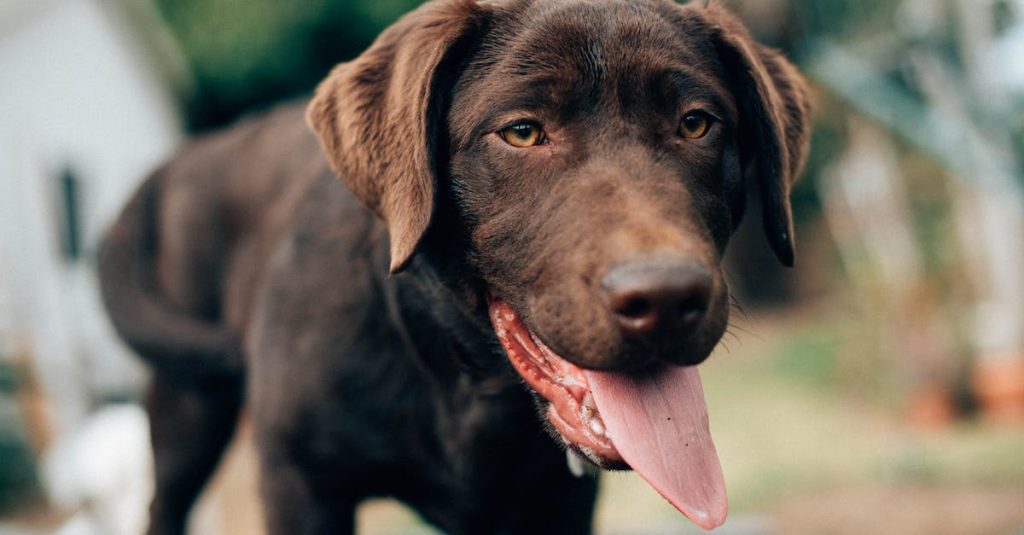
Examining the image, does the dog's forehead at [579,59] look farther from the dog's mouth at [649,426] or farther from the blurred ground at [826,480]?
the blurred ground at [826,480]

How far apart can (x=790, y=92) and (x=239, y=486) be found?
5.09 meters

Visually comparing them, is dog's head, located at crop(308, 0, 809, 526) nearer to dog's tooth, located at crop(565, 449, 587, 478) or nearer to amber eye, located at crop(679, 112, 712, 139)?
amber eye, located at crop(679, 112, 712, 139)

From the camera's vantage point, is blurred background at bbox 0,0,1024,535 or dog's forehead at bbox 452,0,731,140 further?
blurred background at bbox 0,0,1024,535

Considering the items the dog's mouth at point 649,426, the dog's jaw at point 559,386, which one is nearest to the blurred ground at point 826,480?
the dog's jaw at point 559,386

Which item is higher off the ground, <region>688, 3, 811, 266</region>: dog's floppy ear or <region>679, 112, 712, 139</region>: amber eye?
<region>679, 112, 712, 139</region>: amber eye

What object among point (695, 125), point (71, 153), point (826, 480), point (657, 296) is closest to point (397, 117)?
point (695, 125)

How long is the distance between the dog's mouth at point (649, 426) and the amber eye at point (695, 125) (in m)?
0.53

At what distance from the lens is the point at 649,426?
216 cm

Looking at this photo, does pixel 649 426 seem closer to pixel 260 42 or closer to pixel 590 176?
pixel 590 176

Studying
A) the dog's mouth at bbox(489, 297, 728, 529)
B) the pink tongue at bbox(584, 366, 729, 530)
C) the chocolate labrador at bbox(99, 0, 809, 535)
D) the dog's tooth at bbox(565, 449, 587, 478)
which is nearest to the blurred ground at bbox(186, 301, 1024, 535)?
the chocolate labrador at bbox(99, 0, 809, 535)

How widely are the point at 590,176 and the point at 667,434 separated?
0.55 m

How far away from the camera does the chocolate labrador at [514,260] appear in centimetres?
208

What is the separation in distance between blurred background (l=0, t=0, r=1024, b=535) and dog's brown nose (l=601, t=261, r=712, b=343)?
55.3 inches

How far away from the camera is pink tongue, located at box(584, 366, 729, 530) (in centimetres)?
211
